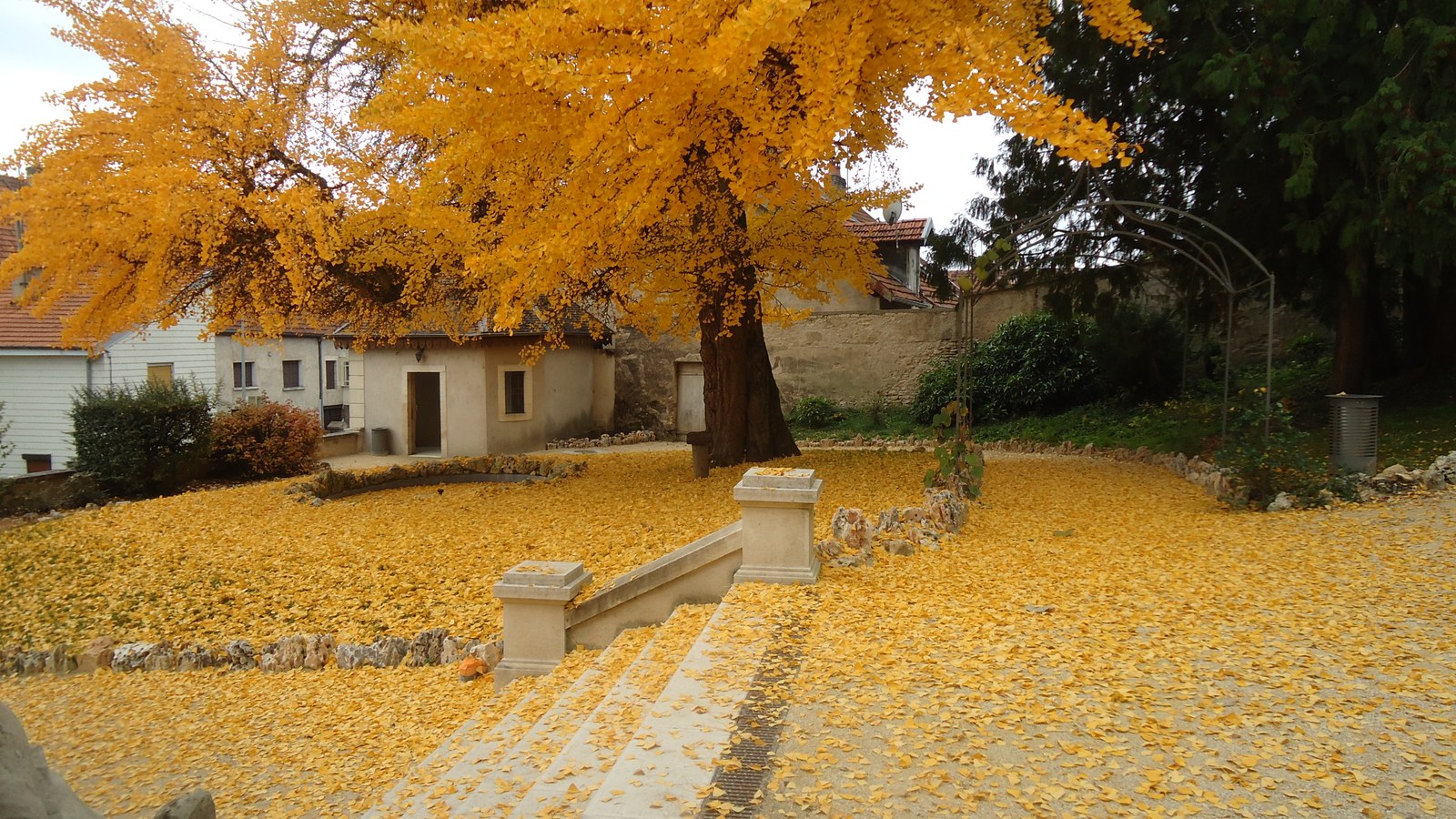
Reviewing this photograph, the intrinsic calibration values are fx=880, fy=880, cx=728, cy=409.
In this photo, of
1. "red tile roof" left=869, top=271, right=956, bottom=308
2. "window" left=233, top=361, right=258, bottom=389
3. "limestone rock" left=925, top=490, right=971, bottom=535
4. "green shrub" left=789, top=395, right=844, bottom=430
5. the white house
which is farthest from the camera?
"window" left=233, top=361, right=258, bottom=389

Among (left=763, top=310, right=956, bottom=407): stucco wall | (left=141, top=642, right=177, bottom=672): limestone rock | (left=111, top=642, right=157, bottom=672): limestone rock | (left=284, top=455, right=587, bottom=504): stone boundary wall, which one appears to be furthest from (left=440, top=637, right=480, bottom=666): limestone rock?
(left=763, top=310, right=956, bottom=407): stucco wall

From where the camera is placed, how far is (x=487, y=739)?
167 inches

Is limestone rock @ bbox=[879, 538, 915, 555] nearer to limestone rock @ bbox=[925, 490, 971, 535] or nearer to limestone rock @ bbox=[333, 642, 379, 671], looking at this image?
limestone rock @ bbox=[925, 490, 971, 535]

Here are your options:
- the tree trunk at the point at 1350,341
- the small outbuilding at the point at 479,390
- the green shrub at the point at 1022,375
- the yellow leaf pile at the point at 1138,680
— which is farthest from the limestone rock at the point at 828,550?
the green shrub at the point at 1022,375

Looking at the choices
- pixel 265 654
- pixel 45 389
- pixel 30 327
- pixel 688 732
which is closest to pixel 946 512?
pixel 688 732

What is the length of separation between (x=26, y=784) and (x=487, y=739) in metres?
2.12

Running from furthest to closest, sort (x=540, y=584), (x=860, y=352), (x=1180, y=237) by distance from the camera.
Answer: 1. (x=860, y=352)
2. (x=1180, y=237)
3. (x=540, y=584)

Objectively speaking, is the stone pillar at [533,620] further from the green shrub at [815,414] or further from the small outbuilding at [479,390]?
the green shrub at [815,414]

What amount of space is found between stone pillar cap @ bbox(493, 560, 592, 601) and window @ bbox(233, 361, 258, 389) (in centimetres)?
1880

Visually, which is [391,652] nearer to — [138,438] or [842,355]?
[138,438]

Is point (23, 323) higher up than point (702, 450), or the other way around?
point (23, 323)

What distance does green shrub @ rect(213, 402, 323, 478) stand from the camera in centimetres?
1493

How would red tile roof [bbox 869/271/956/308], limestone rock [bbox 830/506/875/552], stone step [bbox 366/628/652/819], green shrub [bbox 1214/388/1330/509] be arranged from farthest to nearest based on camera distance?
red tile roof [bbox 869/271/956/308] < green shrub [bbox 1214/388/1330/509] < limestone rock [bbox 830/506/875/552] < stone step [bbox 366/628/652/819]

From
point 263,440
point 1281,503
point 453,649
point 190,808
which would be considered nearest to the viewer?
point 190,808
